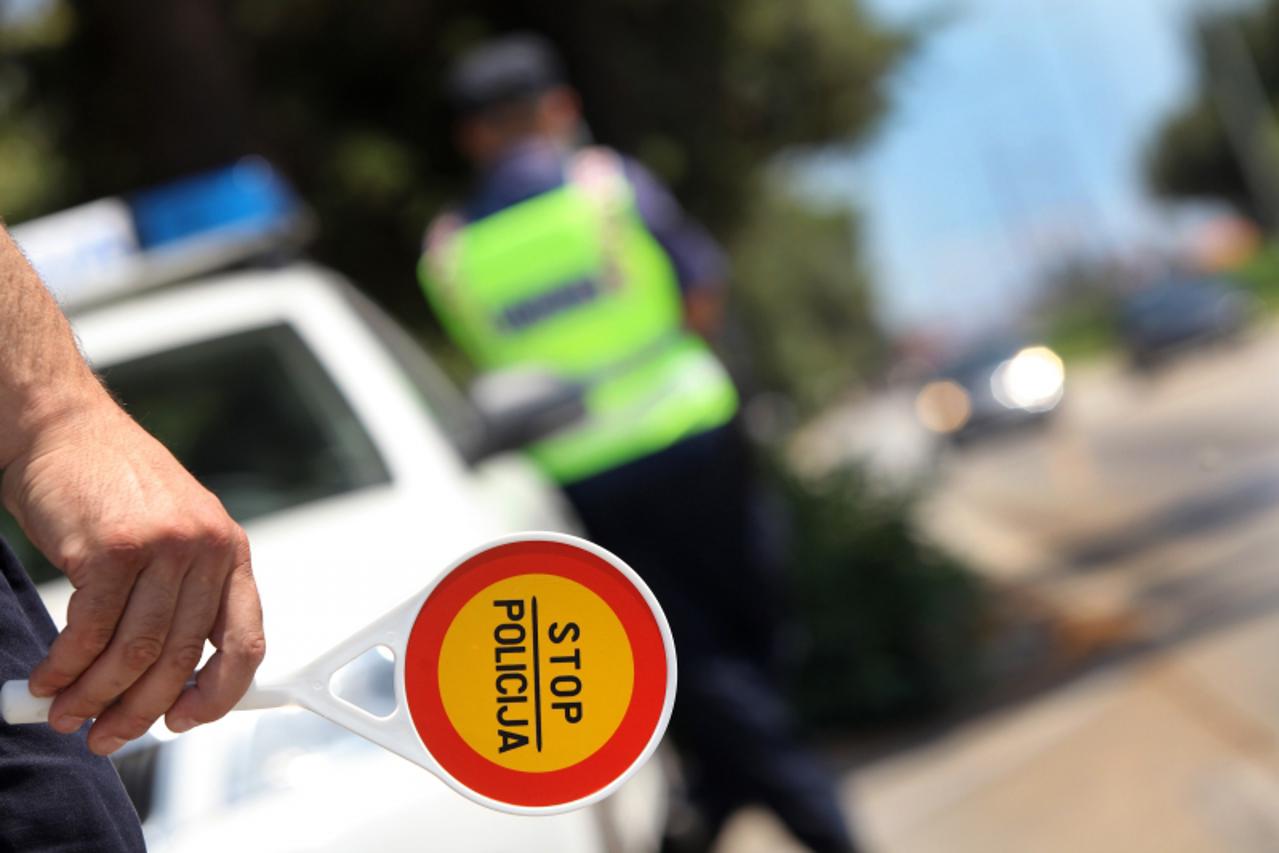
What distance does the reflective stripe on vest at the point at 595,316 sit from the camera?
386 centimetres

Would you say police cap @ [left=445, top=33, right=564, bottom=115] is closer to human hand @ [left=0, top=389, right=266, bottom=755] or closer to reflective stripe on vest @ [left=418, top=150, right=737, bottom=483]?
reflective stripe on vest @ [left=418, top=150, right=737, bottom=483]

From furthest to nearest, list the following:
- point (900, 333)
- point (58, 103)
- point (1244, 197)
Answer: point (900, 333) → point (1244, 197) → point (58, 103)

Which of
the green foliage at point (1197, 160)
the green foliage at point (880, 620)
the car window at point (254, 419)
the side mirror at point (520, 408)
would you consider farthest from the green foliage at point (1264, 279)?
the green foliage at point (1197, 160)

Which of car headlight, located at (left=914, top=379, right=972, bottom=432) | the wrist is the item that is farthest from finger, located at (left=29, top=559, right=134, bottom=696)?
car headlight, located at (left=914, top=379, right=972, bottom=432)

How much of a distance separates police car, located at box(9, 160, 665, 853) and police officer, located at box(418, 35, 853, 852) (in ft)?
0.64

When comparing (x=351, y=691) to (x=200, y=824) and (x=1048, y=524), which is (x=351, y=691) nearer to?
(x=200, y=824)

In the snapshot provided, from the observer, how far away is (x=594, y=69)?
26.6 ft

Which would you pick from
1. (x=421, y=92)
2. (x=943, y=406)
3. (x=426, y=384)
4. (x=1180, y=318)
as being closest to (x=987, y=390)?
(x=943, y=406)

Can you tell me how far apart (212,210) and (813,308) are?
2410 inches

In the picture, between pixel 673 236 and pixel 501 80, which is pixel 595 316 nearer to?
pixel 673 236

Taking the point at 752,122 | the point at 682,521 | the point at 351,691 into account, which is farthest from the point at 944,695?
the point at 752,122

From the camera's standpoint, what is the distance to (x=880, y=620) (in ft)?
20.7

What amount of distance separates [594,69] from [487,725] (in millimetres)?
7045

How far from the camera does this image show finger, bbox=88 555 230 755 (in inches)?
51.3
